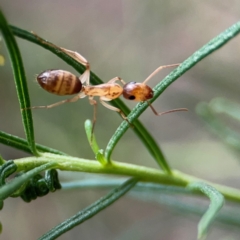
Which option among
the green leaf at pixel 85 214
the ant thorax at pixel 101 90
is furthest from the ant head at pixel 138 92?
the green leaf at pixel 85 214

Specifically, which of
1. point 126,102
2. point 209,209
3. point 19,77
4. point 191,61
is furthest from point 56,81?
point 126,102

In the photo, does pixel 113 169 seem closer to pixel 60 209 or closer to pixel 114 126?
pixel 114 126

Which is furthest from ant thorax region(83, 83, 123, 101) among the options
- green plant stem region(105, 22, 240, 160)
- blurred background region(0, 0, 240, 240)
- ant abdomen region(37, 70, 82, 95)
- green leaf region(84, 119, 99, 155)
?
blurred background region(0, 0, 240, 240)

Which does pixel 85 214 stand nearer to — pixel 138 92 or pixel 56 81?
pixel 56 81

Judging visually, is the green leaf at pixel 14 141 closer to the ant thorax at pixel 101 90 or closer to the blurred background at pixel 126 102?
the ant thorax at pixel 101 90

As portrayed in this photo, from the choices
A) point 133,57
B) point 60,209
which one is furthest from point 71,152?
point 133,57
